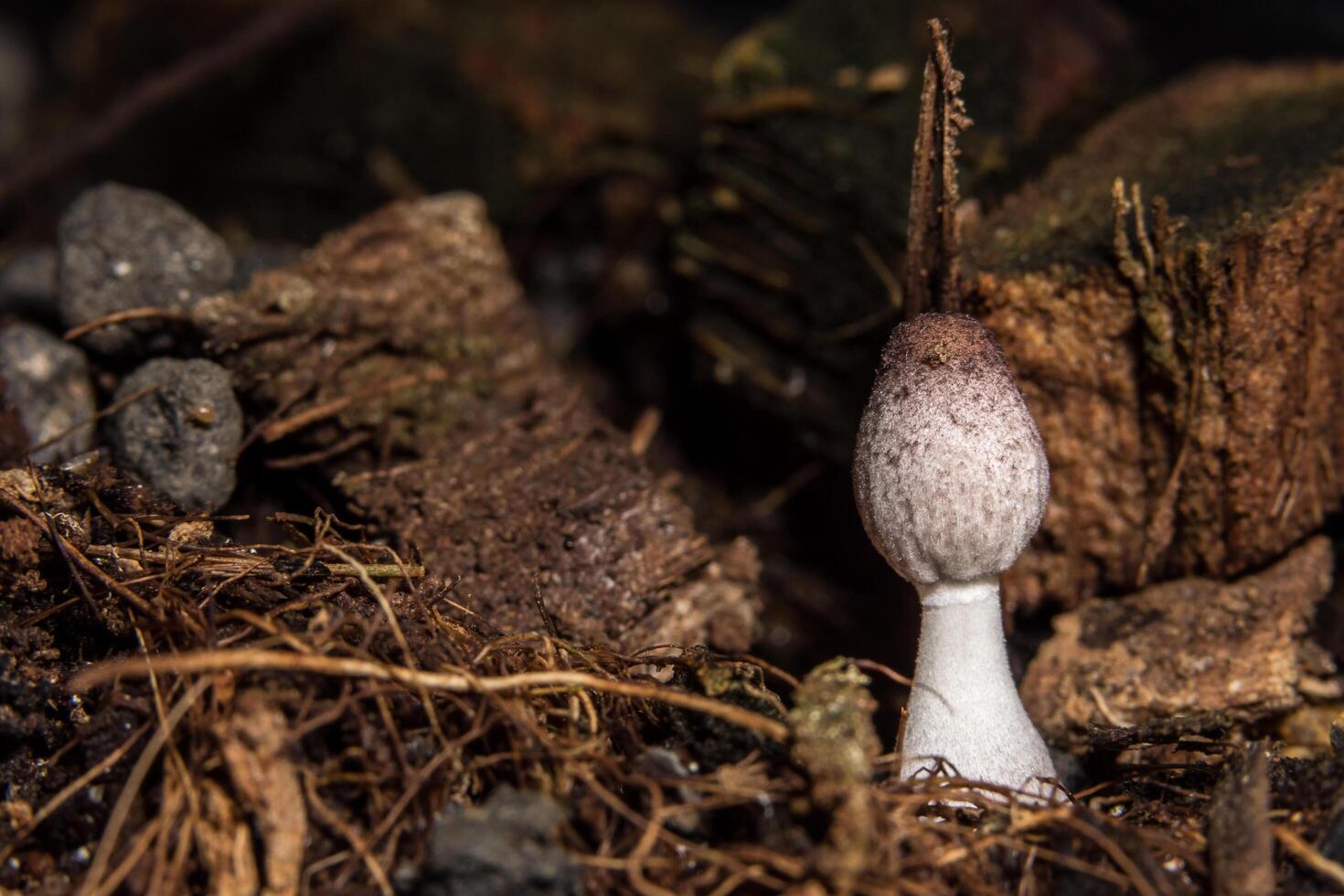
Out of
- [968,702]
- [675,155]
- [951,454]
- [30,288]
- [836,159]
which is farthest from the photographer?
[675,155]

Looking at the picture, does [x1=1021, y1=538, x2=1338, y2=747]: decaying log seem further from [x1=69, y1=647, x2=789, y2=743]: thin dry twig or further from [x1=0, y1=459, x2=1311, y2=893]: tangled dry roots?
[x1=69, y1=647, x2=789, y2=743]: thin dry twig

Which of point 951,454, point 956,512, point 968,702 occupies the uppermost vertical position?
point 951,454

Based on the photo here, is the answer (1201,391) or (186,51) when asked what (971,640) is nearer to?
(1201,391)

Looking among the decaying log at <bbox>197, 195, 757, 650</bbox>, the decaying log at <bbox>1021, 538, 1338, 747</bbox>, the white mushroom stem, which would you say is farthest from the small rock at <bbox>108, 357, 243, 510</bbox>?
the decaying log at <bbox>1021, 538, 1338, 747</bbox>

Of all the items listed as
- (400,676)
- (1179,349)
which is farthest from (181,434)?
(1179,349)

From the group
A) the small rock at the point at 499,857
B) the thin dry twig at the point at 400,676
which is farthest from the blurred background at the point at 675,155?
the small rock at the point at 499,857

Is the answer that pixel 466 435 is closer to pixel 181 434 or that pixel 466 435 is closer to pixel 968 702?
pixel 181 434
